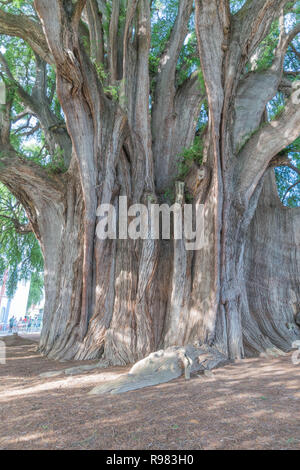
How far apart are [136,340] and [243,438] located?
3.19m

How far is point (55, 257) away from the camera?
6500 mm

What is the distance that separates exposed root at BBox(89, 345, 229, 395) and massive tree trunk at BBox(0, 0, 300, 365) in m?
0.34

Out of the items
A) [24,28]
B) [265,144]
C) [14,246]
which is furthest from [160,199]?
[14,246]

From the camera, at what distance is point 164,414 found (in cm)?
245

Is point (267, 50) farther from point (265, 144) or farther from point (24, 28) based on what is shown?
point (24, 28)

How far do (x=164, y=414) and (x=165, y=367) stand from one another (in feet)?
4.21

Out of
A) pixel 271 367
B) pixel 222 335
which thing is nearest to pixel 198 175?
pixel 222 335

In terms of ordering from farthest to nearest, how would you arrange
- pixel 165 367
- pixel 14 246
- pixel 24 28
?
pixel 14 246 → pixel 24 28 → pixel 165 367

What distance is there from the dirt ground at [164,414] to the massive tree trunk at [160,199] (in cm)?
130

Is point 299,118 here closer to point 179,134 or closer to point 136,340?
point 179,134

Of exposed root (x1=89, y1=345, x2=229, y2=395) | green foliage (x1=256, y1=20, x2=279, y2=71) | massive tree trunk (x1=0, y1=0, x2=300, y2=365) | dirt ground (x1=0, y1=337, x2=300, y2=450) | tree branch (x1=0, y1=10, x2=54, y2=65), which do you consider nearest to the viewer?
dirt ground (x1=0, y1=337, x2=300, y2=450)

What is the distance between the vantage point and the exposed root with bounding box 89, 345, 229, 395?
330 cm

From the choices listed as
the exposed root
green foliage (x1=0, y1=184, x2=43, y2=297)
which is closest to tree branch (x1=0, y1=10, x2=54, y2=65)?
green foliage (x1=0, y1=184, x2=43, y2=297)

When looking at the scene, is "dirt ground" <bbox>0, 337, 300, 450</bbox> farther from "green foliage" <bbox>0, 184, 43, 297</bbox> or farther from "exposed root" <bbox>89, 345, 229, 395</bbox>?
"green foliage" <bbox>0, 184, 43, 297</bbox>
